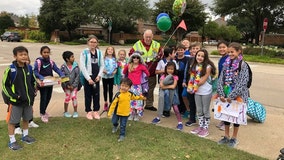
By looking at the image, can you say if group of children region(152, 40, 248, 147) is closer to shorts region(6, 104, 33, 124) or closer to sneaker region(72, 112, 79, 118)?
sneaker region(72, 112, 79, 118)

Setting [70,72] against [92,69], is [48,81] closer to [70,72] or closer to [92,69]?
[70,72]

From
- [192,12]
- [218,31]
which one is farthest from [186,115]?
[218,31]

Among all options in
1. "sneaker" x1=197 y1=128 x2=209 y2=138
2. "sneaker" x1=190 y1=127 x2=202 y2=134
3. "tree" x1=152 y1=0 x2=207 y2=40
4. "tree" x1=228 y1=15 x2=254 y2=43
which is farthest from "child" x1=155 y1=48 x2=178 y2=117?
"tree" x1=228 y1=15 x2=254 y2=43

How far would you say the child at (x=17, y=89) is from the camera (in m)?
4.36

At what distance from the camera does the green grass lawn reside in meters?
4.31

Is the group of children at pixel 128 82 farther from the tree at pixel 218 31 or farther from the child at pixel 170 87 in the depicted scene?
the tree at pixel 218 31

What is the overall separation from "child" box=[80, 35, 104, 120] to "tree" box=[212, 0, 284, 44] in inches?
1317

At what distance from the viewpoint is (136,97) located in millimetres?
5262

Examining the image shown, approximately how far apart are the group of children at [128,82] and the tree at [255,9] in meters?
32.7

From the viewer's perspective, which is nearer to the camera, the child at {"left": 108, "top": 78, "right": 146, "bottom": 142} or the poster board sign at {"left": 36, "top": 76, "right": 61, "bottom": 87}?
the child at {"left": 108, "top": 78, "right": 146, "bottom": 142}

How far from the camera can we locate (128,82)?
5008mm

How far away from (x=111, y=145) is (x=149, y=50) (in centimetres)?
255

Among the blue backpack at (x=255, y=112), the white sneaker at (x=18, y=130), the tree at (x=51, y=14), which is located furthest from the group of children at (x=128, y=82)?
the tree at (x=51, y=14)

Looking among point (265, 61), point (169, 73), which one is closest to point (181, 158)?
point (169, 73)
